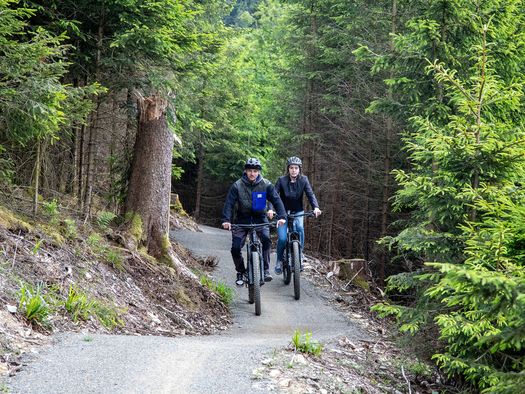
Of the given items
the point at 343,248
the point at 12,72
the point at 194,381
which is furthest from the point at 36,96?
the point at 343,248

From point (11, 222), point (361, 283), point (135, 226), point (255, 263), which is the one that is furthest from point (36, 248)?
point (361, 283)

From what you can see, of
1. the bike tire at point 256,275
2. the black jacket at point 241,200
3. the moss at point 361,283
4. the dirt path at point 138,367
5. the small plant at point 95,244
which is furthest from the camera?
the moss at point 361,283

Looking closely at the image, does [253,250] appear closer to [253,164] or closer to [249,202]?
[249,202]

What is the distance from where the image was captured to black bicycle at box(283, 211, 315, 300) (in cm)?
1009

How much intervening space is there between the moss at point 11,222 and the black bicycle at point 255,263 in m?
3.26

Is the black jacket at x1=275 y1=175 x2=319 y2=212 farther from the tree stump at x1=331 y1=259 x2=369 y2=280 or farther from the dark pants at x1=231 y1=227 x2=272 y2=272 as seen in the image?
the tree stump at x1=331 y1=259 x2=369 y2=280

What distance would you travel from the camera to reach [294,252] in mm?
10070

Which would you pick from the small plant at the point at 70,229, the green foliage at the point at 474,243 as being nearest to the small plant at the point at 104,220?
the small plant at the point at 70,229

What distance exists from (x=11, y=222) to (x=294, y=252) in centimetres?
474

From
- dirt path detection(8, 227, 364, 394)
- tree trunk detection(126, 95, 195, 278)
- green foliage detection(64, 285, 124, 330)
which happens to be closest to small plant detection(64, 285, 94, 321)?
green foliage detection(64, 285, 124, 330)

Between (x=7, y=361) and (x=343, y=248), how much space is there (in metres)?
19.4

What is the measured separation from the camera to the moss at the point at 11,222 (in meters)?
7.52

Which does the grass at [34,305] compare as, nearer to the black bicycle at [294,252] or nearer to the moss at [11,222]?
the moss at [11,222]

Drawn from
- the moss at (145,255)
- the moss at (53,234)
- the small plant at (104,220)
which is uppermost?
the small plant at (104,220)
